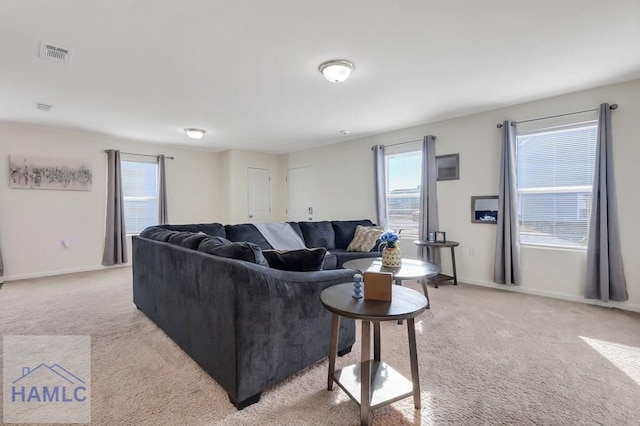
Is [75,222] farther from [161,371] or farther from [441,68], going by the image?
[441,68]

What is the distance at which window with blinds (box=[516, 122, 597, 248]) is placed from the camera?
354 centimetres

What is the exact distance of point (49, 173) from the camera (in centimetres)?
491

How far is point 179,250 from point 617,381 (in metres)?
3.13

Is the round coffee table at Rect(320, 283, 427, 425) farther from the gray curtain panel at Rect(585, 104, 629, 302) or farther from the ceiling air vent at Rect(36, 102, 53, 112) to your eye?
the ceiling air vent at Rect(36, 102, 53, 112)

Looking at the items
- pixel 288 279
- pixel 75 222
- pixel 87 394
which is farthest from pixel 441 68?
pixel 75 222

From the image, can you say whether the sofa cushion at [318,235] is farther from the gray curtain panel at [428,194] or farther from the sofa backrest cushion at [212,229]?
the gray curtain panel at [428,194]

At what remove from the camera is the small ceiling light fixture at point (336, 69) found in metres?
2.71

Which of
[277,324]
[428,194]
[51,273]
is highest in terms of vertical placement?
[428,194]

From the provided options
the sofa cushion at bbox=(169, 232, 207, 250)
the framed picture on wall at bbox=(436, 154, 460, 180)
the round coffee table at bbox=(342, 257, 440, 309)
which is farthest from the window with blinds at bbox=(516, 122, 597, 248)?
the sofa cushion at bbox=(169, 232, 207, 250)

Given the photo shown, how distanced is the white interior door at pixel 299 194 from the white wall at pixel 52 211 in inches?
115

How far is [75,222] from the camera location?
5.17m

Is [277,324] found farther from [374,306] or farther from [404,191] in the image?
[404,191]

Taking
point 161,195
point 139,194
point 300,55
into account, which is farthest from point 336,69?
point 139,194

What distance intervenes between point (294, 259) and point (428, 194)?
10.7ft
